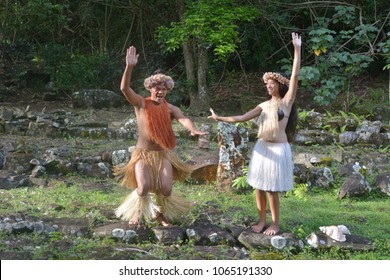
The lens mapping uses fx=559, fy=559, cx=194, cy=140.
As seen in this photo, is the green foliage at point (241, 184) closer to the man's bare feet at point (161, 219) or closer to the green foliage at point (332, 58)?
the man's bare feet at point (161, 219)

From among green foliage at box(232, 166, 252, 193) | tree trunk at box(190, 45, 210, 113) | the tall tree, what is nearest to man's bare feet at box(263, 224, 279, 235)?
green foliage at box(232, 166, 252, 193)

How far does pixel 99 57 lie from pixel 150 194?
338 inches

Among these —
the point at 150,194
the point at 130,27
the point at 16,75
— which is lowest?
the point at 150,194

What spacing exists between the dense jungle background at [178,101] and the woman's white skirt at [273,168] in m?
0.50

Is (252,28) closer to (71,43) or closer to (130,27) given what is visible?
(130,27)

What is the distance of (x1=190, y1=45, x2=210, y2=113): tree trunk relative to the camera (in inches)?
473

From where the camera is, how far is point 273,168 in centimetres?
491

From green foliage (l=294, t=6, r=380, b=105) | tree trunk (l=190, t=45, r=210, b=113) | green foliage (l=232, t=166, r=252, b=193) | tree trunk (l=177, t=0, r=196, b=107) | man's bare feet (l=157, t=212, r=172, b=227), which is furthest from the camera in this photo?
tree trunk (l=177, t=0, r=196, b=107)

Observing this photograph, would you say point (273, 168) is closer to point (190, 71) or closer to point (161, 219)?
point (161, 219)

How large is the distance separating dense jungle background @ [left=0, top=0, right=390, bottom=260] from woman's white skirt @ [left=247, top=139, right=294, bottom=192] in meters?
0.50

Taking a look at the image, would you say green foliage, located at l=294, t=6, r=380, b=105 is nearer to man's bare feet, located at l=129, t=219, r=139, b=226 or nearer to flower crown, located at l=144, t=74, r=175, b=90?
flower crown, located at l=144, t=74, r=175, b=90

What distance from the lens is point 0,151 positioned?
7.51 meters
